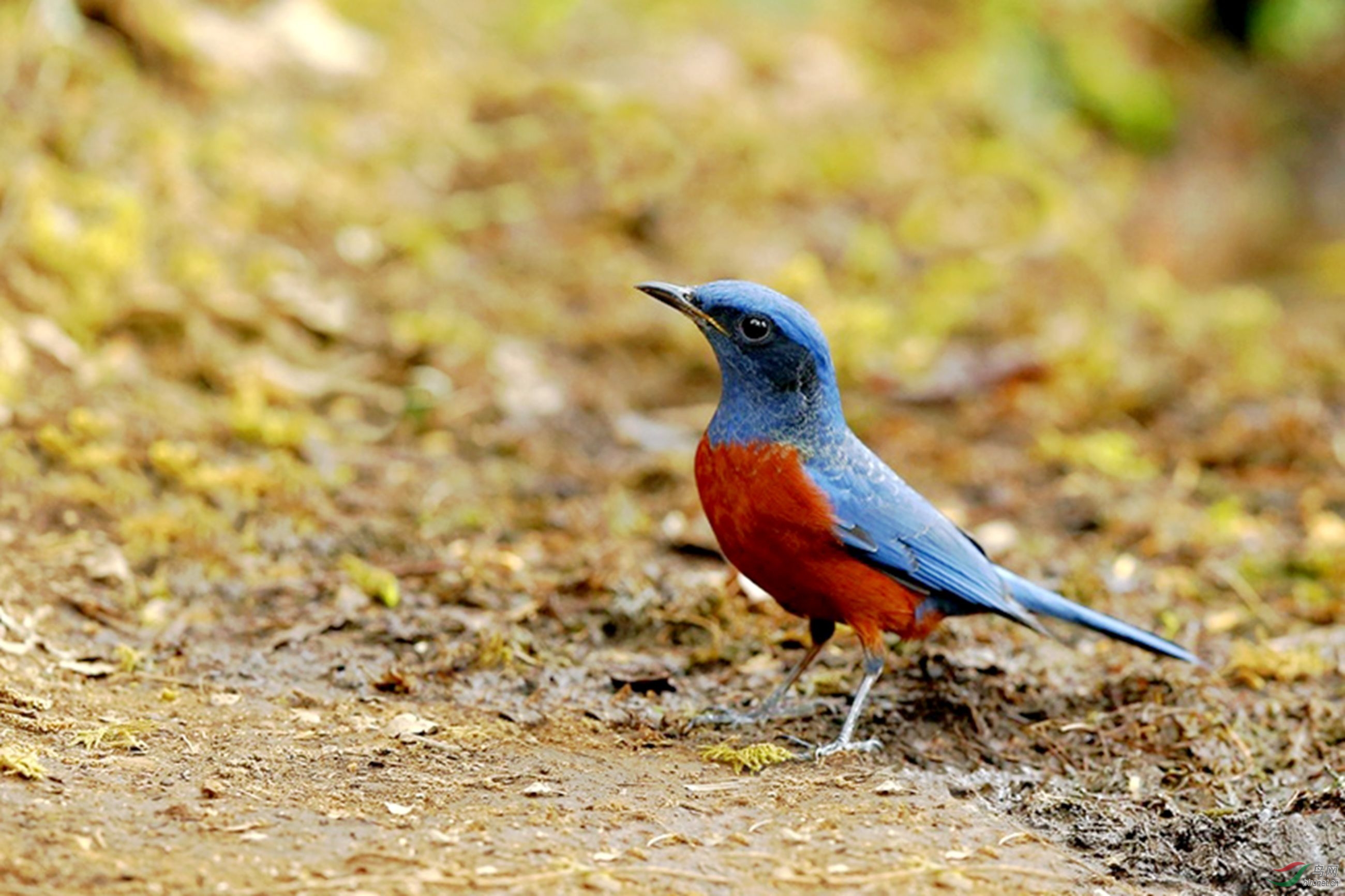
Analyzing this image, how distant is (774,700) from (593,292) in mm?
4329

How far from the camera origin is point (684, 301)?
4.64m

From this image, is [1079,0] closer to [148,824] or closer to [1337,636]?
[1337,636]

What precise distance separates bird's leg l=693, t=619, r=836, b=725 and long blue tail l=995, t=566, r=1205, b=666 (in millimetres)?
626

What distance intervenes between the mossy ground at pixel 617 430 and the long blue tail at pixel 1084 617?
200mm

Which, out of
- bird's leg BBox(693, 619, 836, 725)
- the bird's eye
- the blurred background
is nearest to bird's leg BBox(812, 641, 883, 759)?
bird's leg BBox(693, 619, 836, 725)

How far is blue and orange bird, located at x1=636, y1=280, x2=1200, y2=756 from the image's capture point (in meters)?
4.51

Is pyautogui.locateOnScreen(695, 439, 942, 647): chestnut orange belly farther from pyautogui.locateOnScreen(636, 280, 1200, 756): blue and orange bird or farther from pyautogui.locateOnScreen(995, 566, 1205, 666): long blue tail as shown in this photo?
pyautogui.locateOnScreen(995, 566, 1205, 666): long blue tail

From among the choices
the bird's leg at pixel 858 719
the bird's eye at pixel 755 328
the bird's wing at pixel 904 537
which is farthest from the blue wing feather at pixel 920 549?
the bird's eye at pixel 755 328

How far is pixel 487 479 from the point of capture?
6828 millimetres

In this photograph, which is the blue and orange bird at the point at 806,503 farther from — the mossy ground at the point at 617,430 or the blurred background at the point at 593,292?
the blurred background at the point at 593,292

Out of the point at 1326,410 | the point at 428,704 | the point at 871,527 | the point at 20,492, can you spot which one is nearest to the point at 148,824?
the point at 428,704

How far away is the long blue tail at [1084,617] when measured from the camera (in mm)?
4926

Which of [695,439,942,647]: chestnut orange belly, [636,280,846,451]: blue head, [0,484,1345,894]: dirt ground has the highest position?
[636,280,846,451]: blue head

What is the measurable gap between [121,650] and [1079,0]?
10.3m
